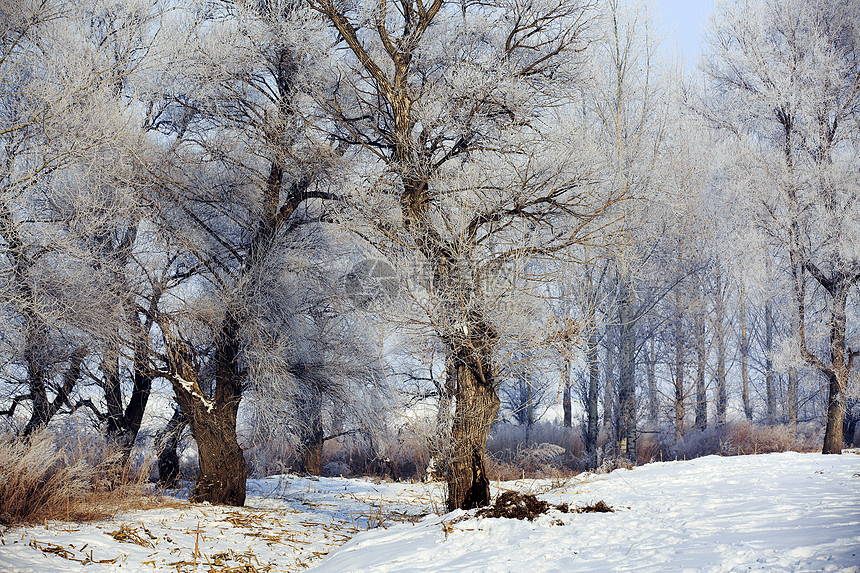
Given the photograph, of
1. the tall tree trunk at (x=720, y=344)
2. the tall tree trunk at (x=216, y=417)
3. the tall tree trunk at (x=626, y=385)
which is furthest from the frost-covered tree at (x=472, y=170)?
the tall tree trunk at (x=720, y=344)

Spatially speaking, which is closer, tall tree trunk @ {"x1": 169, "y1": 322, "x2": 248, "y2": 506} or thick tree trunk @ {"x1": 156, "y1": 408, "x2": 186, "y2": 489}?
tall tree trunk @ {"x1": 169, "y1": 322, "x2": 248, "y2": 506}

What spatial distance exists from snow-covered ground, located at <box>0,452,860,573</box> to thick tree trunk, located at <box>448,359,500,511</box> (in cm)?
46

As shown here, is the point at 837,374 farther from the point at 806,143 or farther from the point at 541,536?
the point at 541,536

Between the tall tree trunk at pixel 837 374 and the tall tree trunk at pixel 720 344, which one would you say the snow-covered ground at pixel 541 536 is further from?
the tall tree trunk at pixel 720 344

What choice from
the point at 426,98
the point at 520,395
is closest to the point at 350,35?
the point at 426,98

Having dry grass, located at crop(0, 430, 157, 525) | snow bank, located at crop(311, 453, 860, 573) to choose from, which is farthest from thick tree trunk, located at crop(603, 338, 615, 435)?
dry grass, located at crop(0, 430, 157, 525)

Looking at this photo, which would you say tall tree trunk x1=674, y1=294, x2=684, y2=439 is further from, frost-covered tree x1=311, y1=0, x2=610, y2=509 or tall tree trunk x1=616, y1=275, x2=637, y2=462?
frost-covered tree x1=311, y1=0, x2=610, y2=509

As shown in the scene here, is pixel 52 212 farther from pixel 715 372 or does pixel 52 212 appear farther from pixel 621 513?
pixel 715 372

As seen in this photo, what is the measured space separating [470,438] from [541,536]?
6.22 ft

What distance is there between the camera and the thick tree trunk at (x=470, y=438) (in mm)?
5695

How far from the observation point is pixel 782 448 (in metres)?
14.8

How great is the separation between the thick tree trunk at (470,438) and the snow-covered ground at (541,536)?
46 centimetres

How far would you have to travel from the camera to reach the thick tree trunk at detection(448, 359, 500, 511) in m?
5.70

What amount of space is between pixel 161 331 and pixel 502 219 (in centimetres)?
451
